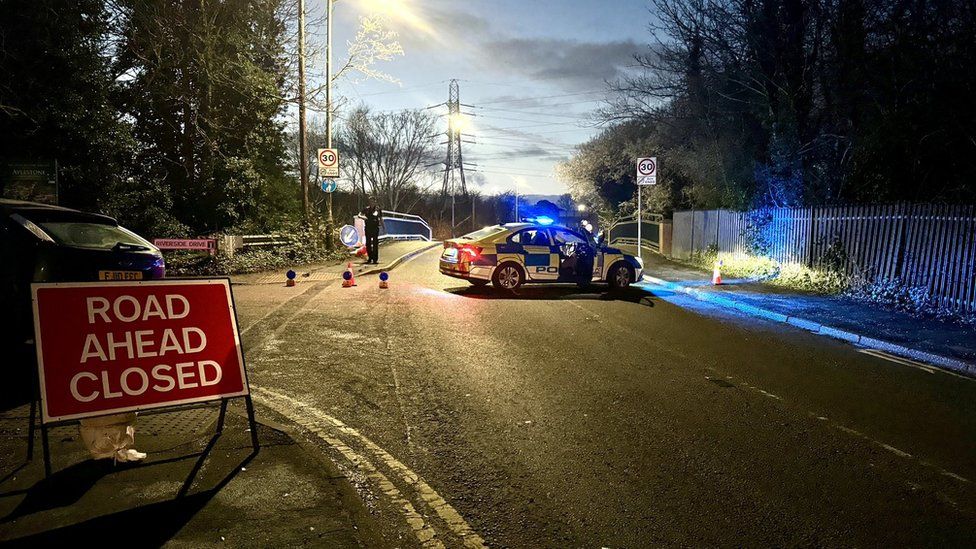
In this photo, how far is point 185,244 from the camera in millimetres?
15328

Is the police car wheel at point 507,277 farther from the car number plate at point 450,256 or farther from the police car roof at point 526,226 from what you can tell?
the car number plate at point 450,256

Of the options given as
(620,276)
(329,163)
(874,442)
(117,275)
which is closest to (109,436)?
(117,275)

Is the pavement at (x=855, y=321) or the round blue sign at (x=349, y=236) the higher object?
the round blue sign at (x=349, y=236)

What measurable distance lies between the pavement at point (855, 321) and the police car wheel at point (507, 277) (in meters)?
4.03

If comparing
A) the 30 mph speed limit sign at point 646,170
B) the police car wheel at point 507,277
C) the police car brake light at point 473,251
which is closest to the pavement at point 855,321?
the 30 mph speed limit sign at point 646,170

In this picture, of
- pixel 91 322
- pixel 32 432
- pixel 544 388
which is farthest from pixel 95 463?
pixel 544 388

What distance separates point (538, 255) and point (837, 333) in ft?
18.8

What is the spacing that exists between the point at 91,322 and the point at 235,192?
57.4 ft

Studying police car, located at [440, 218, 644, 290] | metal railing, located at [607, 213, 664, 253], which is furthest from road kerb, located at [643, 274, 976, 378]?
metal railing, located at [607, 213, 664, 253]

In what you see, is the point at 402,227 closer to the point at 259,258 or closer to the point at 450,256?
the point at 259,258

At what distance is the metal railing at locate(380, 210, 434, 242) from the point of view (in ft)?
103

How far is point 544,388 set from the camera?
6.15m

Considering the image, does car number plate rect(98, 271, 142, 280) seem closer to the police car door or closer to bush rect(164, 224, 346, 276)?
the police car door

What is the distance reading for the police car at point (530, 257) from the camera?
509 inches
